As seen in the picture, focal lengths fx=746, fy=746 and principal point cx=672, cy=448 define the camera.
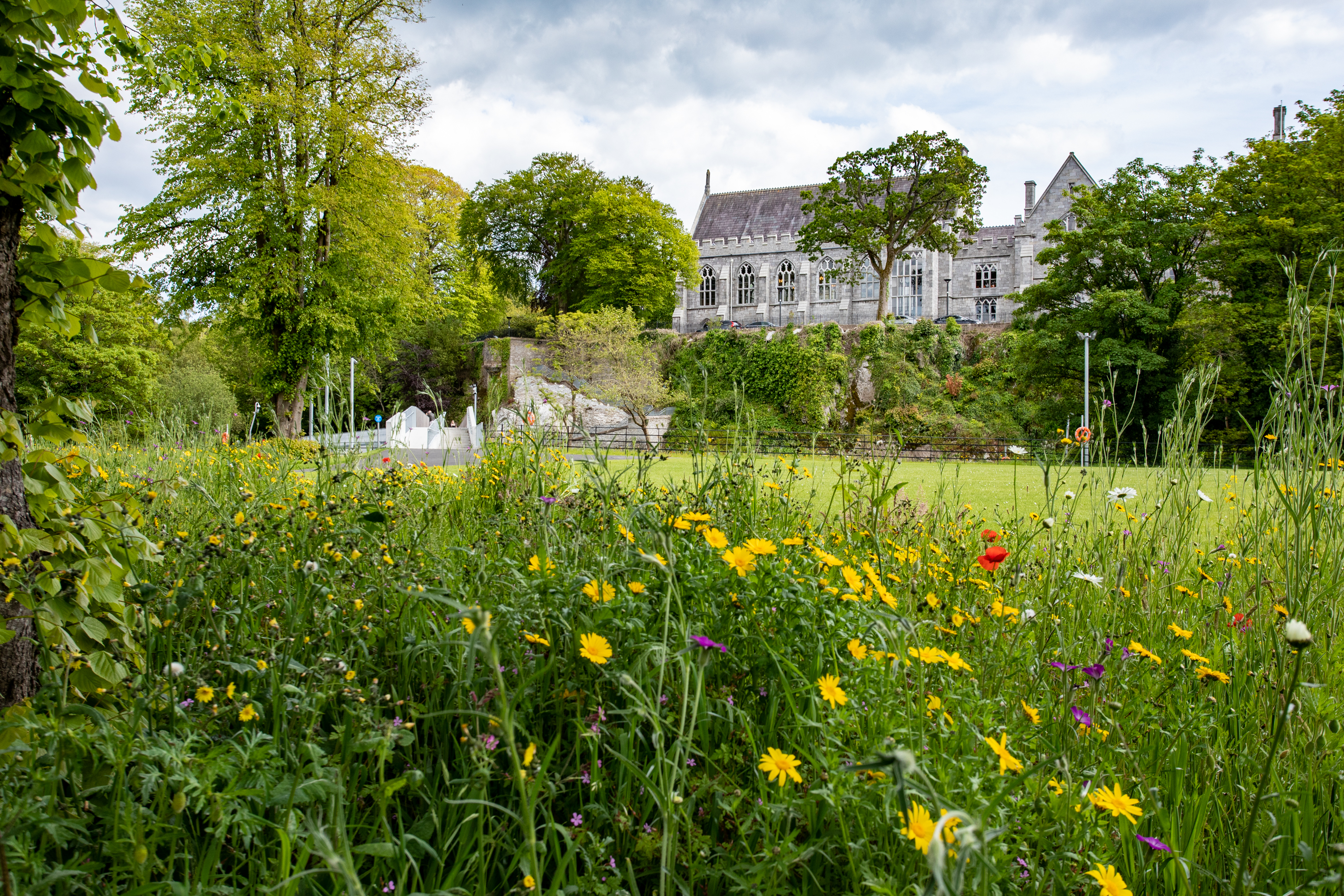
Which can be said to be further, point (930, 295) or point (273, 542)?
point (930, 295)

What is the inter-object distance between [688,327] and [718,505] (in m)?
47.1

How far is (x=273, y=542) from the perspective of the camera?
2.41 metres

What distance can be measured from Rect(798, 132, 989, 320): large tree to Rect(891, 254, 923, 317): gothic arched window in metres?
8.39

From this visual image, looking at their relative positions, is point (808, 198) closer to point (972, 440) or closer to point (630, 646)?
point (972, 440)

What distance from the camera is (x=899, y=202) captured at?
34.7m

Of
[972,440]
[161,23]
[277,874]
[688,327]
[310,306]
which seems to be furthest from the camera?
[688,327]

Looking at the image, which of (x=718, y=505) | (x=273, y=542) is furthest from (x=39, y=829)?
(x=718, y=505)

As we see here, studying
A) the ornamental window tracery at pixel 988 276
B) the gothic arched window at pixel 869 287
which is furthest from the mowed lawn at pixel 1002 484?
the ornamental window tracery at pixel 988 276

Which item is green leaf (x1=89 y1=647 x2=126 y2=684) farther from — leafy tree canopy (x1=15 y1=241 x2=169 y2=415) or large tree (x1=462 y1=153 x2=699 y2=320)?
large tree (x1=462 y1=153 x2=699 y2=320)

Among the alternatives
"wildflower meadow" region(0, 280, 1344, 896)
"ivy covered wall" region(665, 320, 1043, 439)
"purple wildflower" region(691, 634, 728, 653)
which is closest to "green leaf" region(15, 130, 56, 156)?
"wildflower meadow" region(0, 280, 1344, 896)

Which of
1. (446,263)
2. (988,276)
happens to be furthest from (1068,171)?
(446,263)

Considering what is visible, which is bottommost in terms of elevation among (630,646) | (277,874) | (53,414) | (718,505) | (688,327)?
(277,874)

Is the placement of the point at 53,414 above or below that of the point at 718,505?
above

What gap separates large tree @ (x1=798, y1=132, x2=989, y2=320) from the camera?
1325 inches
